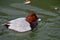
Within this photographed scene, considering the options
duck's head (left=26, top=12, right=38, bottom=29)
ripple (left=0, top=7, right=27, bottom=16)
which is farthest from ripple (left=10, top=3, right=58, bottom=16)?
duck's head (left=26, top=12, right=38, bottom=29)

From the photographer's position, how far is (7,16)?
9750mm

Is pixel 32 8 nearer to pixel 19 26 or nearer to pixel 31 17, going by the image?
pixel 31 17

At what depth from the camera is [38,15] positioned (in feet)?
32.7

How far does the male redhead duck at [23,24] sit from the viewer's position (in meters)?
8.59

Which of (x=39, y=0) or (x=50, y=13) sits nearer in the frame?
(x=50, y=13)

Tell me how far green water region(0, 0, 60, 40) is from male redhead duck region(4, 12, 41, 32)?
0.40 feet

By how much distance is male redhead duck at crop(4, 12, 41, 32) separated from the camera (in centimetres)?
859

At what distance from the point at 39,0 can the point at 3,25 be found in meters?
2.86

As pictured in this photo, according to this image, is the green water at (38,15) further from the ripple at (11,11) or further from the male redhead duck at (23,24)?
the male redhead duck at (23,24)

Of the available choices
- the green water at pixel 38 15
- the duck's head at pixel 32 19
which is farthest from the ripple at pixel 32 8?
the duck's head at pixel 32 19

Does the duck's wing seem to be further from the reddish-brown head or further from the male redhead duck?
the reddish-brown head

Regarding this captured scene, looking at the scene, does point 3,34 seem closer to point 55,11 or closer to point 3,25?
point 3,25

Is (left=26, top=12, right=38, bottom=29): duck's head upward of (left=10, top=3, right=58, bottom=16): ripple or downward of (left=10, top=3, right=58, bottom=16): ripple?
upward

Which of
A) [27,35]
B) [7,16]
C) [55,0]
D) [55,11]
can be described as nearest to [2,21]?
[7,16]
